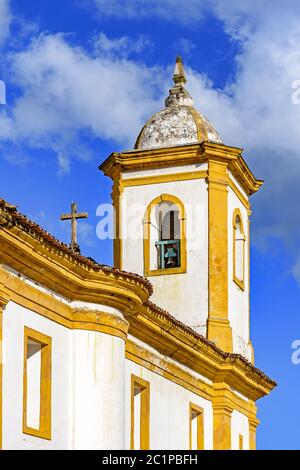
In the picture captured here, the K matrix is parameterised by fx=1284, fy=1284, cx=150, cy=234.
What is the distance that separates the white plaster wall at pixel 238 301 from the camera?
2744 centimetres

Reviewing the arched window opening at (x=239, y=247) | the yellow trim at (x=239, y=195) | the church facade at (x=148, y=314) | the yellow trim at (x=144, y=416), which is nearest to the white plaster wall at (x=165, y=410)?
the church facade at (x=148, y=314)

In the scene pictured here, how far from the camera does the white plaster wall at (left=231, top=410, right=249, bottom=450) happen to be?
2639cm

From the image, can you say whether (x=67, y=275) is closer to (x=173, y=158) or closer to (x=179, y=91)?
(x=173, y=158)

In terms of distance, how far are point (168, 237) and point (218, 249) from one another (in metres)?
1.33

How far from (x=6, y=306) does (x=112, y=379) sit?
2.96 m

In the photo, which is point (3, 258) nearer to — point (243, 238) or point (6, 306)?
point (6, 306)

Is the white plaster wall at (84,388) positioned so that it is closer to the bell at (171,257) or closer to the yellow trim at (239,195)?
the bell at (171,257)

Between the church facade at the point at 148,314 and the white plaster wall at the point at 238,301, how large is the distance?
46mm

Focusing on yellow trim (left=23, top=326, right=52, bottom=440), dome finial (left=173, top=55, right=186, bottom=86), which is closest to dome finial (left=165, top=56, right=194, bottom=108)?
dome finial (left=173, top=55, right=186, bottom=86)

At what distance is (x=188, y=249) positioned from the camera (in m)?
27.4

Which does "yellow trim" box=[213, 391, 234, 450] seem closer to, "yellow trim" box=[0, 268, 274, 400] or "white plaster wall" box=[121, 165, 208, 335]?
"yellow trim" box=[0, 268, 274, 400]

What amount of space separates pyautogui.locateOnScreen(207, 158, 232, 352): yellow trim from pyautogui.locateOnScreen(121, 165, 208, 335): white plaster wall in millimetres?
134
